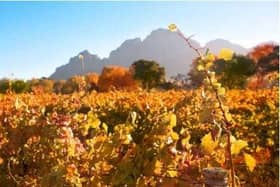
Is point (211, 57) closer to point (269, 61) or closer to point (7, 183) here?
point (7, 183)

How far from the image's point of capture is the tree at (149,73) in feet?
172

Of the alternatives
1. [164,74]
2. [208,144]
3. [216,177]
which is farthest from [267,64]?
[216,177]

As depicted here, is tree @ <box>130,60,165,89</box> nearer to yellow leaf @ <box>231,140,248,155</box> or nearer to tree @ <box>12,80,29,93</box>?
tree @ <box>12,80,29,93</box>

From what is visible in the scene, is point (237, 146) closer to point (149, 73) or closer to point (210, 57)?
point (210, 57)

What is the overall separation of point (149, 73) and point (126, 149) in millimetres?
49561

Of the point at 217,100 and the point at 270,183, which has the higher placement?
the point at 217,100

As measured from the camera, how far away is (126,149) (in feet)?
9.16

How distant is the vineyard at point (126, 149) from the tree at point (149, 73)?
144ft

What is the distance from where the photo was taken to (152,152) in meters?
2.33

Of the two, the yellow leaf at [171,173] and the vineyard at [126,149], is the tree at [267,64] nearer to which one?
the vineyard at [126,149]

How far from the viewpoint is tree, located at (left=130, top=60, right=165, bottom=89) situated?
52.3 meters

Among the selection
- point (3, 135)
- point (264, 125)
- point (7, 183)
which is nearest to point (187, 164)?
point (7, 183)

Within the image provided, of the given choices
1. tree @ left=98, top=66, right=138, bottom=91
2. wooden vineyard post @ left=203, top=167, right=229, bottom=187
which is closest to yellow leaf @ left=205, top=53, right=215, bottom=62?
wooden vineyard post @ left=203, top=167, right=229, bottom=187

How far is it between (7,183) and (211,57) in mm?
3096
